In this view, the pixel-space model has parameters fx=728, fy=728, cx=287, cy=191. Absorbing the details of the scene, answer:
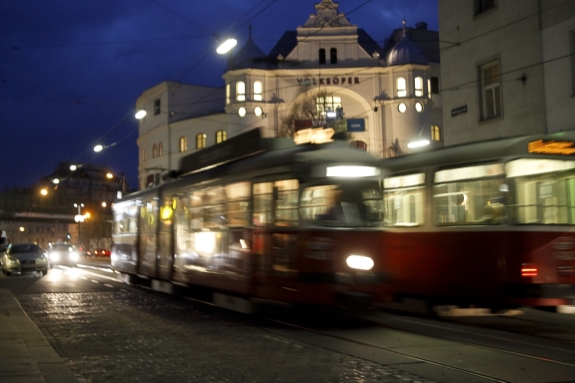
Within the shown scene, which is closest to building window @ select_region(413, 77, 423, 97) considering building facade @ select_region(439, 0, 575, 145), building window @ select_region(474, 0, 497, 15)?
building facade @ select_region(439, 0, 575, 145)

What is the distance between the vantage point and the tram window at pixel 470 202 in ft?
38.7

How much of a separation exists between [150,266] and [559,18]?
1316cm

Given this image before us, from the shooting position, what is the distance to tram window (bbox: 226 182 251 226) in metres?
13.0

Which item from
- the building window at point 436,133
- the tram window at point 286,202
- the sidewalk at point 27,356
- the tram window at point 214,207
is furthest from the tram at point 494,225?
the building window at point 436,133

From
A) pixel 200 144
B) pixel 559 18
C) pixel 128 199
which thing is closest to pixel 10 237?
pixel 200 144

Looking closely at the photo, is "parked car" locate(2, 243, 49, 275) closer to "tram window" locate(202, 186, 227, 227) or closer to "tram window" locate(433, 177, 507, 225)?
"tram window" locate(202, 186, 227, 227)

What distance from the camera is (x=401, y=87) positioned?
5853 cm

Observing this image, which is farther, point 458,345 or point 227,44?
point 227,44

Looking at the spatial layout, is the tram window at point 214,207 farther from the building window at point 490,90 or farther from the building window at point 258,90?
the building window at point 258,90

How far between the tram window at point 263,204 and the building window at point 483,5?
13.5 metres

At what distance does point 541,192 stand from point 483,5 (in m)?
13.2

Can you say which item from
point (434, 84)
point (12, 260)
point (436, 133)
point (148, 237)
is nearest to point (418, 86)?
point (434, 84)

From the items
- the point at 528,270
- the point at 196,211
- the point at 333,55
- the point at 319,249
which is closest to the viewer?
the point at 528,270

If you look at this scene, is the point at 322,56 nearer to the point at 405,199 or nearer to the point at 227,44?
the point at 227,44
